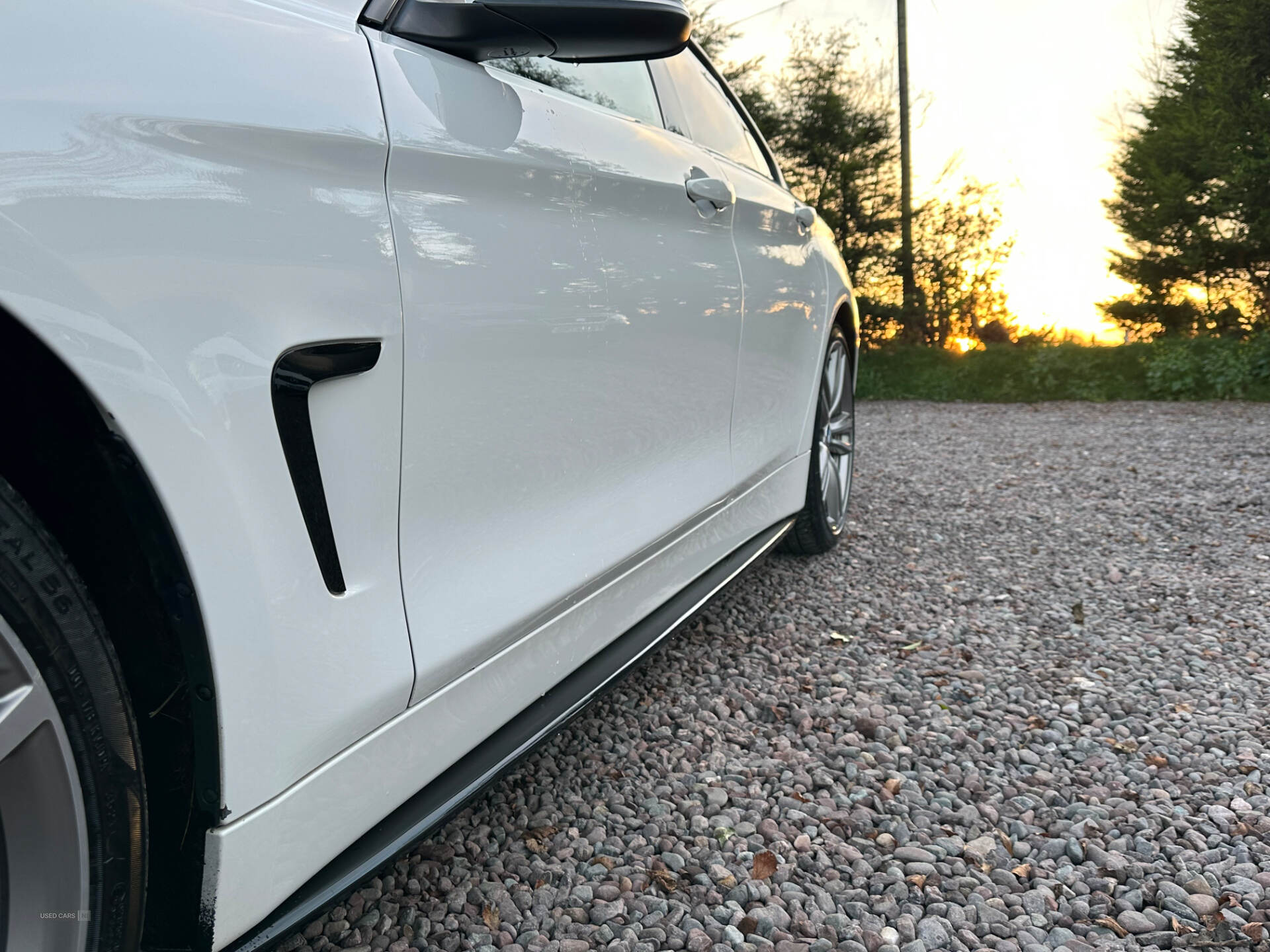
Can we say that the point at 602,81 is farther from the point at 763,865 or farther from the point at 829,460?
the point at 829,460

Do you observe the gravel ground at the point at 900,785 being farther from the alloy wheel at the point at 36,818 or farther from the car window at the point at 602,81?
the car window at the point at 602,81

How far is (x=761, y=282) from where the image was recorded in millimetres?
2559

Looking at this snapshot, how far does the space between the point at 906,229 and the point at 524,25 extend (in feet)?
42.7

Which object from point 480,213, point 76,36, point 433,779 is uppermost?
point 76,36

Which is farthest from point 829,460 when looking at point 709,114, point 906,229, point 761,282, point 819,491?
point 906,229

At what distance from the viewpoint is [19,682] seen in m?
0.83

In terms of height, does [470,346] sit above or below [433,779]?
above

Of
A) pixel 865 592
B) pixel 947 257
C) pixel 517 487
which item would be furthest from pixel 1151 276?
pixel 517 487

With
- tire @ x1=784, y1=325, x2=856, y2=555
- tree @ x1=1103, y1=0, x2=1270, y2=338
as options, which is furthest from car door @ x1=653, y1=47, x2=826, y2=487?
tree @ x1=1103, y1=0, x2=1270, y2=338

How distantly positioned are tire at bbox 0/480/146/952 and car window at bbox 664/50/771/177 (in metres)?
2.03

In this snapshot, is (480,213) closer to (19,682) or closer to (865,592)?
(19,682)

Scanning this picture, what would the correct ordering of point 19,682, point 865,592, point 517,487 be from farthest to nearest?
point 865,592 < point 517,487 < point 19,682

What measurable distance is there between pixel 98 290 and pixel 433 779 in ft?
2.57

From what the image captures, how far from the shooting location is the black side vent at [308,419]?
1.05 meters
